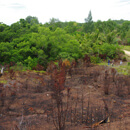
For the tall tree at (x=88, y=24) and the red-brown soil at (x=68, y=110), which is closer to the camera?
the red-brown soil at (x=68, y=110)

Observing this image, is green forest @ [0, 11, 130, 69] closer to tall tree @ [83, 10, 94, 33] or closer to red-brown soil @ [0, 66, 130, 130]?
red-brown soil @ [0, 66, 130, 130]

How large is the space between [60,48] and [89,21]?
24850mm

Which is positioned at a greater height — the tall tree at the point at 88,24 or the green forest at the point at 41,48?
the tall tree at the point at 88,24

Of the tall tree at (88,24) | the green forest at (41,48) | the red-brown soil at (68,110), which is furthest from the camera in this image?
the tall tree at (88,24)

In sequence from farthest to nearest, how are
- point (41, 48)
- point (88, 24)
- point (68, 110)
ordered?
point (88, 24) → point (41, 48) → point (68, 110)

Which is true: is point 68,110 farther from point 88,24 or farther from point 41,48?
point 88,24

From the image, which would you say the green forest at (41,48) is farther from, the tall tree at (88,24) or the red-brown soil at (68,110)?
the tall tree at (88,24)

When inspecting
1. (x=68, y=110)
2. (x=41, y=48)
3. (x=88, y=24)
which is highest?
(x=88, y=24)

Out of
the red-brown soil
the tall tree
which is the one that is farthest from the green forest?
the tall tree

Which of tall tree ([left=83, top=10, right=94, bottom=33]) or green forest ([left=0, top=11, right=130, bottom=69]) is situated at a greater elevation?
tall tree ([left=83, top=10, right=94, bottom=33])

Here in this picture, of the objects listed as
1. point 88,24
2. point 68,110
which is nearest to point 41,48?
point 68,110

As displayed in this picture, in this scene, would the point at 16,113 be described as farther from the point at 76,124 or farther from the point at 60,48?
the point at 60,48

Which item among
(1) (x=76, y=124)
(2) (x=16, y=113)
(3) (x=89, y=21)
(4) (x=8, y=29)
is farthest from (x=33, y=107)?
(3) (x=89, y=21)

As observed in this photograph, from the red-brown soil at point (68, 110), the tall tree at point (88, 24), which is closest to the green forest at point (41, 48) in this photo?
the red-brown soil at point (68, 110)
